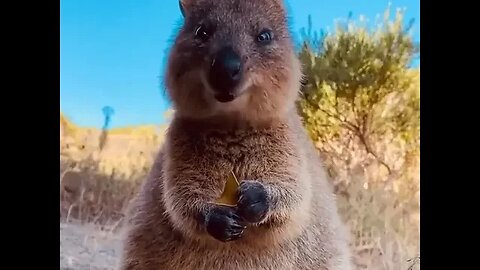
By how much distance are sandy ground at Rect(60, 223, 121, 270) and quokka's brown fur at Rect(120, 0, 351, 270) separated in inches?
6.3

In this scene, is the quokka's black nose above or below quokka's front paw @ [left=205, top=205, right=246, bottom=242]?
above

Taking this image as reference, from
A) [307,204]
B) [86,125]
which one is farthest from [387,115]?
[86,125]

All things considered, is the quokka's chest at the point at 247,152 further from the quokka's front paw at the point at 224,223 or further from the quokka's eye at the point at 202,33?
the quokka's eye at the point at 202,33

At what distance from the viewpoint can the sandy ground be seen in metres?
1.73

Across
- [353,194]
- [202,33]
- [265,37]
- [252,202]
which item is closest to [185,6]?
[202,33]

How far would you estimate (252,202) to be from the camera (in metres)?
1.48

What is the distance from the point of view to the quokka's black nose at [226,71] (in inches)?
58.6

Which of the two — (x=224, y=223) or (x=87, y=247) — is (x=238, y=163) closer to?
(x=224, y=223)

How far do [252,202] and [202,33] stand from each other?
1.32 feet

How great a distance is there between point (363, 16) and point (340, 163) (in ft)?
1.27

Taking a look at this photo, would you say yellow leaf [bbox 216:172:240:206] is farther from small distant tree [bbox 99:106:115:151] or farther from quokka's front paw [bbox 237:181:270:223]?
small distant tree [bbox 99:106:115:151]

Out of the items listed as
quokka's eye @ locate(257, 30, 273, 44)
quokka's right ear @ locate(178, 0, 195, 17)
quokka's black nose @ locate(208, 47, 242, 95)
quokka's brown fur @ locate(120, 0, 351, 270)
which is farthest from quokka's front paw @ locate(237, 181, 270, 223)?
quokka's right ear @ locate(178, 0, 195, 17)

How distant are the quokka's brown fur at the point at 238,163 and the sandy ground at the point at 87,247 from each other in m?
0.16
